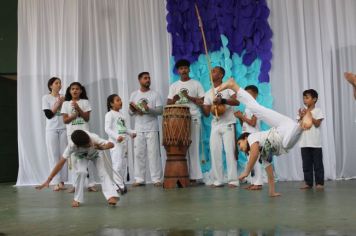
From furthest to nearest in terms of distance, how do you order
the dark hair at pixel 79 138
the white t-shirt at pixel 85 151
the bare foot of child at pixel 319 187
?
the bare foot of child at pixel 319 187, the white t-shirt at pixel 85 151, the dark hair at pixel 79 138

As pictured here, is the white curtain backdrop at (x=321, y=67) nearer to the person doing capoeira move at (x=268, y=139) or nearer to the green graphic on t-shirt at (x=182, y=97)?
the green graphic on t-shirt at (x=182, y=97)

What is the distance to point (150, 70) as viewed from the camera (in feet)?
22.0

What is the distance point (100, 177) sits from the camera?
4.12m

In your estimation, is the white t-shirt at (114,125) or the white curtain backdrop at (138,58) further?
the white curtain backdrop at (138,58)

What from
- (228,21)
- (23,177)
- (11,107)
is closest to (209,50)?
(228,21)

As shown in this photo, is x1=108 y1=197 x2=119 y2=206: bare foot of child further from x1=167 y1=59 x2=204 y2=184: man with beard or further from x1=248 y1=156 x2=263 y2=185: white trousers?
x1=167 y1=59 x2=204 y2=184: man with beard

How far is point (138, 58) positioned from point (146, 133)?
1.21 meters

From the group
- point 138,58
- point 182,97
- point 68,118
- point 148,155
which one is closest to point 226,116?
point 182,97

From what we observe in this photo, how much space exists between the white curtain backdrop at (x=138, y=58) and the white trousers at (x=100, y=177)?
7.90ft

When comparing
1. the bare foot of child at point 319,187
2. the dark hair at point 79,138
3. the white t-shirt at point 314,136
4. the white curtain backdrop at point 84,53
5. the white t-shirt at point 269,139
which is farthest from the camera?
the white curtain backdrop at point 84,53

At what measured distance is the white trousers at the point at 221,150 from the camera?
565 centimetres

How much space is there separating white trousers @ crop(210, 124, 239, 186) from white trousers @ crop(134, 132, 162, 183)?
82cm

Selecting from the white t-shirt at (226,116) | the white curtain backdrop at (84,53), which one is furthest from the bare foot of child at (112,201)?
the white curtain backdrop at (84,53)

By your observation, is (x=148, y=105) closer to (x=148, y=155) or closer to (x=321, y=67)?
(x=148, y=155)
